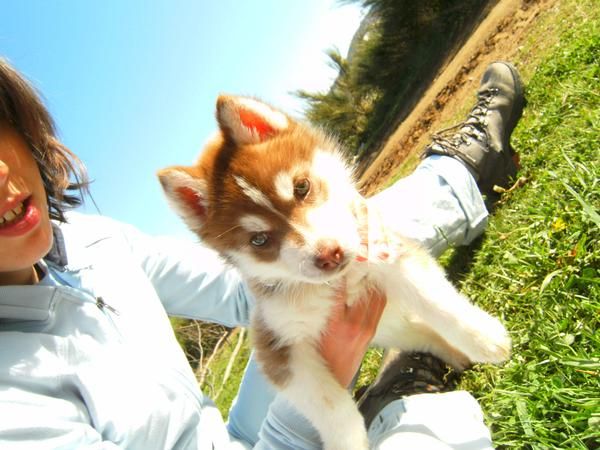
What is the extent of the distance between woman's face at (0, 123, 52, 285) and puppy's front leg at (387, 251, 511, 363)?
69.5 inches

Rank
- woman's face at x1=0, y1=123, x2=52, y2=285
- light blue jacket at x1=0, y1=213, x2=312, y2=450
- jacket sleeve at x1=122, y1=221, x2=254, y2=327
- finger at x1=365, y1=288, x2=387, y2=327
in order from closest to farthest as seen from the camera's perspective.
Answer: light blue jacket at x1=0, y1=213, x2=312, y2=450 → woman's face at x1=0, y1=123, x2=52, y2=285 → finger at x1=365, y1=288, x2=387, y2=327 → jacket sleeve at x1=122, y1=221, x2=254, y2=327

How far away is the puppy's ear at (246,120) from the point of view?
2.38m

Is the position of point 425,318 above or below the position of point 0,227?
below

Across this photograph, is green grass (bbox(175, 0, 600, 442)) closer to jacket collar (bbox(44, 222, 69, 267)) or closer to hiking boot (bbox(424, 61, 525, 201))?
hiking boot (bbox(424, 61, 525, 201))

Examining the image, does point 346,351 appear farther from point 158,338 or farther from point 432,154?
point 432,154

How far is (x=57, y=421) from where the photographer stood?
1.73 m

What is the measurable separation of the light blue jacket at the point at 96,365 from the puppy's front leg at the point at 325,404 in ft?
0.56

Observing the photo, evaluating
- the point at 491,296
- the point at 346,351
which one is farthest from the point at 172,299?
the point at 491,296

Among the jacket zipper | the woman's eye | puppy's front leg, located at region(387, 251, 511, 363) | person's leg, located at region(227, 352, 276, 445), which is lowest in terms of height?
person's leg, located at region(227, 352, 276, 445)

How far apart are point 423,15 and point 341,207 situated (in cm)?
1213

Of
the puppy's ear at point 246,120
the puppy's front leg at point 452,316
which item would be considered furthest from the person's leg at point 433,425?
the puppy's ear at point 246,120

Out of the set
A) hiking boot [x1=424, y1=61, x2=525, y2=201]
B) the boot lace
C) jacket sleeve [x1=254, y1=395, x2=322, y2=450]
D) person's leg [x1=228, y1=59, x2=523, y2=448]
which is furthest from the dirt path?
jacket sleeve [x1=254, y1=395, x2=322, y2=450]

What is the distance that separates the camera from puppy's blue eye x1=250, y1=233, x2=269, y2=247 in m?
2.27

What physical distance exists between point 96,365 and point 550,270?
233 centimetres
